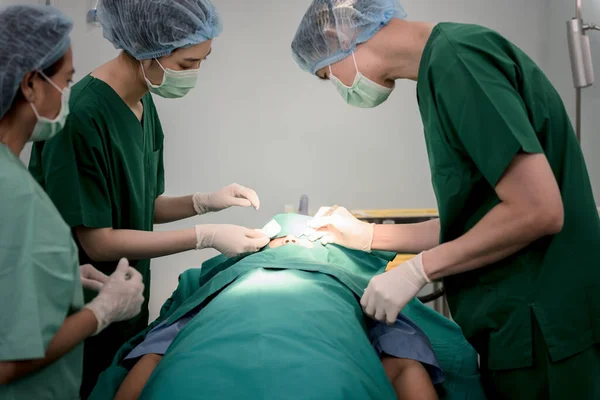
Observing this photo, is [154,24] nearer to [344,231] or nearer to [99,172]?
[99,172]

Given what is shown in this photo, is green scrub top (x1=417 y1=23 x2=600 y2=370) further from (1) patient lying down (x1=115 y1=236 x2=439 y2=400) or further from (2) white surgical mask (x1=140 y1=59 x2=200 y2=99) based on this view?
(2) white surgical mask (x1=140 y1=59 x2=200 y2=99)

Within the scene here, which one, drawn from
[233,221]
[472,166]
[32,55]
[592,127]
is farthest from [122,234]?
[592,127]

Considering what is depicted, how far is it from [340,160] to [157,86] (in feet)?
5.54

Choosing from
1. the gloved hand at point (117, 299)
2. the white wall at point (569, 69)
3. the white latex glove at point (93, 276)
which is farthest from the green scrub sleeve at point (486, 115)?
the white wall at point (569, 69)

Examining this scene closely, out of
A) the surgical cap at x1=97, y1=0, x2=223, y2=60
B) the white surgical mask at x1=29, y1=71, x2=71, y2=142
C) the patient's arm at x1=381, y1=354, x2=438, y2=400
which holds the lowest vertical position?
the patient's arm at x1=381, y1=354, x2=438, y2=400

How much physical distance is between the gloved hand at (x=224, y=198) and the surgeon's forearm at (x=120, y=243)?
46cm

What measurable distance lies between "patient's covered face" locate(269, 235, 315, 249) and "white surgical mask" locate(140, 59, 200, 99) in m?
0.57

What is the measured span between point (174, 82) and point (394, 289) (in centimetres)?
93

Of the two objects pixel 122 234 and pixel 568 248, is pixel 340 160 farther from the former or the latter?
pixel 568 248

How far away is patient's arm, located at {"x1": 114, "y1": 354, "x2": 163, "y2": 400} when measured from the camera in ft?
4.28

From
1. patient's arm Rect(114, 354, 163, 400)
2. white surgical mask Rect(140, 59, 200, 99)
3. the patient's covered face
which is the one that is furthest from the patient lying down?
white surgical mask Rect(140, 59, 200, 99)

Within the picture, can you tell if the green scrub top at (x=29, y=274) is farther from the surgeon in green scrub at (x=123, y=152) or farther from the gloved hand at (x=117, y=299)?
the surgeon in green scrub at (x=123, y=152)

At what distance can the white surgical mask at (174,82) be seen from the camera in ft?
5.75

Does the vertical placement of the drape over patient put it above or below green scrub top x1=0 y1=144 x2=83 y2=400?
below
